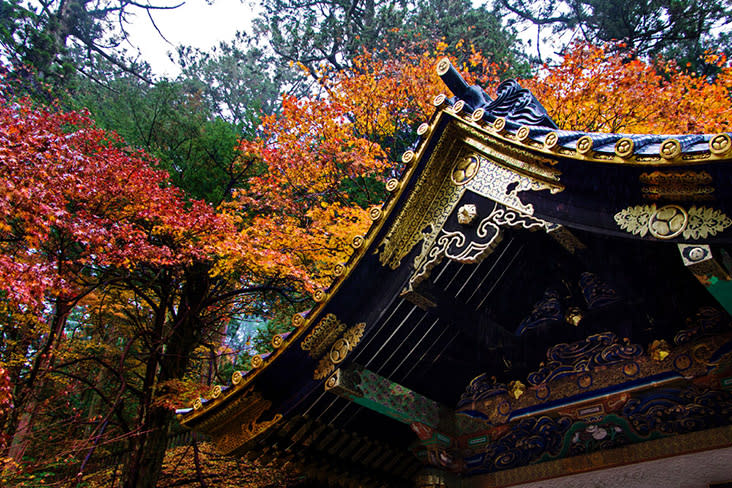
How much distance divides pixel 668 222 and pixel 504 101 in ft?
6.10

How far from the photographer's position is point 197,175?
44.3ft

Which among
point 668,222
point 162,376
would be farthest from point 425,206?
point 162,376

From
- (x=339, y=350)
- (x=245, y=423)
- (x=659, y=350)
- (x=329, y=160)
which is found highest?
(x=329, y=160)

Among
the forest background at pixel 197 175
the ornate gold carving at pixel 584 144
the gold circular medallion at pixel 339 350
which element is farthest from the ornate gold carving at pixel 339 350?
the forest background at pixel 197 175

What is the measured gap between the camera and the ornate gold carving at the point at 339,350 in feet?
12.8

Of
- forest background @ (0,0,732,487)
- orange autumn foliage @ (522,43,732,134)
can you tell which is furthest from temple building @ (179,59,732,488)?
orange autumn foliage @ (522,43,732,134)

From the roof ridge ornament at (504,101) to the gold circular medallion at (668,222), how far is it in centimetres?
131

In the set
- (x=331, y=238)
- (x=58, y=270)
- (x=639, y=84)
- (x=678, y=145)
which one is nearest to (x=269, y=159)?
(x=331, y=238)

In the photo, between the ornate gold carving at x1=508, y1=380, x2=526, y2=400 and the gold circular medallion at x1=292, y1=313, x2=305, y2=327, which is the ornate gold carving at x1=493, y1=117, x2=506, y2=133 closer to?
the gold circular medallion at x1=292, y1=313, x2=305, y2=327

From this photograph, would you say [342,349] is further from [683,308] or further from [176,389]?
[176,389]

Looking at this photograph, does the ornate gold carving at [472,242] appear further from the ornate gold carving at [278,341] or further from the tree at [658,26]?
the tree at [658,26]

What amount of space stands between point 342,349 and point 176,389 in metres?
6.09

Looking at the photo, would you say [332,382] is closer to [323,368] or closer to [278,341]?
[323,368]

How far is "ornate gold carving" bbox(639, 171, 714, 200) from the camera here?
8.16 feet
